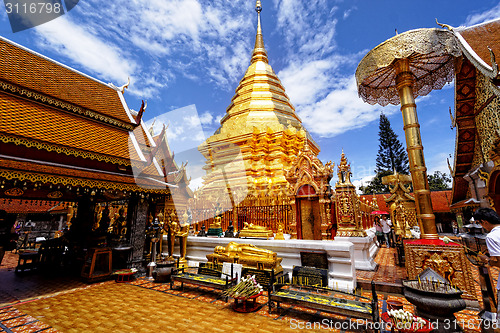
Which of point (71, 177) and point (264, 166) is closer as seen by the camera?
point (71, 177)

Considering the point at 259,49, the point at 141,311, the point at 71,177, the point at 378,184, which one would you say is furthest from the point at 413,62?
the point at 378,184

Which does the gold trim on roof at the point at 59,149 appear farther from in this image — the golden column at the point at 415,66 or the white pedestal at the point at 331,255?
the golden column at the point at 415,66

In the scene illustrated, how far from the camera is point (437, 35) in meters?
5.38

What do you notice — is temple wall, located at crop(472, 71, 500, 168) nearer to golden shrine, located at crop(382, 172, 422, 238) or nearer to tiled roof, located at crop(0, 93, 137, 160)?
golden shrine, located at crop(382, 172, 422, 238)

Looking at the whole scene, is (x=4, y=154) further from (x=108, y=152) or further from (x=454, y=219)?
(x=454, y=219)

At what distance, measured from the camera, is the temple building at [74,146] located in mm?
5570

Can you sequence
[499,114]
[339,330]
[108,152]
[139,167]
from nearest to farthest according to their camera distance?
[339,330], [499,114], [108,152], [139,167]

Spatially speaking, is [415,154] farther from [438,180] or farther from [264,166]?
[438,180]

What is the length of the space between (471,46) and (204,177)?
545 inches

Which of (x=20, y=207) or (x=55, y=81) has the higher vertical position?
(x=55, y=81)

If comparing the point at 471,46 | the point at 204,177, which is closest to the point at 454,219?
the point at 471,46

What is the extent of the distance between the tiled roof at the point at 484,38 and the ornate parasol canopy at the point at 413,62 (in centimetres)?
43

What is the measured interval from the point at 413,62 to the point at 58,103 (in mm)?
10364

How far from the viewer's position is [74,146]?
6.22 m
